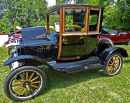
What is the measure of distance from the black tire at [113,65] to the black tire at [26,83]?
177 centimetres

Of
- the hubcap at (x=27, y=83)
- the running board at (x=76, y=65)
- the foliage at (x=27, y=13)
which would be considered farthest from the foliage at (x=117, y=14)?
the foliage at (x=27, y=13)

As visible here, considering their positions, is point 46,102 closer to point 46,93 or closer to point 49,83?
point 46,93

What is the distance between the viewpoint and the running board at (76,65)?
3441mm

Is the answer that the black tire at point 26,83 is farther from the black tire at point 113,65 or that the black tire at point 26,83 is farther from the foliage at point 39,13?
the foliage at point 39,13

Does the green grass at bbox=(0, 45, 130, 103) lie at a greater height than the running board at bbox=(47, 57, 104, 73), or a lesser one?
lesser

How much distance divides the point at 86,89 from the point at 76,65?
2.07 feet

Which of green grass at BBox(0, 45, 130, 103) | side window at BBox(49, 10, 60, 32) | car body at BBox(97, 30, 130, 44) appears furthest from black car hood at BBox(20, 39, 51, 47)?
car body at BBox(97, 30, 130, 44)

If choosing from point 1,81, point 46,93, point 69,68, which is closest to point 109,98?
point 69,68

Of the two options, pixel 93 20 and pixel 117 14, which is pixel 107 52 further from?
pixel 117 14

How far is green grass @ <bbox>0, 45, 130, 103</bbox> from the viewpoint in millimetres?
3012

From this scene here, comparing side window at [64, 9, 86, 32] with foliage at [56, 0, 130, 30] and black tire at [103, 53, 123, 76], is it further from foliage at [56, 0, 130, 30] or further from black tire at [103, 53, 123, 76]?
foliage at [56, 0, 130, 30]

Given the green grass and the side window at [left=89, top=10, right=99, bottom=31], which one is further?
the side window at [left=89, top=10, right=99, bottom=31]

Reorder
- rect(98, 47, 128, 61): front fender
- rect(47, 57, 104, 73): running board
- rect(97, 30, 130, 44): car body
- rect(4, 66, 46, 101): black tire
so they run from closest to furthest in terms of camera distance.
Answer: rect(4, 66, 46, 101): black tire < rect(47, 57, 104, 73): running board < rect(98, 47, 128, 61): front fender < rect(97, 30, 130, 44): car body

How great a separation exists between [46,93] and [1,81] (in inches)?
54.0
